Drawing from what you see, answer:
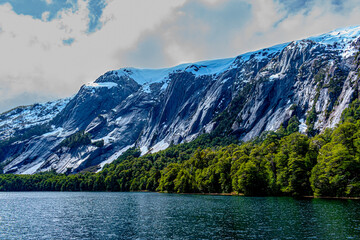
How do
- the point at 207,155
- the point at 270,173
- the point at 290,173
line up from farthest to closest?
the point at 207,155 < the point at 270,173 < the point at 290,173

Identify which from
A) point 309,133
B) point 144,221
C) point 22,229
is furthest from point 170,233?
point 309,133

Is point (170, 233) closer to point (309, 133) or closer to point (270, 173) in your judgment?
point (270, 173)

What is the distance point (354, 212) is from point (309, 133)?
6369 inches

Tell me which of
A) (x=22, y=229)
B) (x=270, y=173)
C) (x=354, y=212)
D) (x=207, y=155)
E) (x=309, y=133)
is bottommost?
(x=22, y=229)

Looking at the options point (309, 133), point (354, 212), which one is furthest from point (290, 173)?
point (309, 133)

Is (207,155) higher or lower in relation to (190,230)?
higher

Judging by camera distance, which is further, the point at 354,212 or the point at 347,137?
the point at 347,137

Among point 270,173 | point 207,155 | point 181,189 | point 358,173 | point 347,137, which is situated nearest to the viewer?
point 358,173

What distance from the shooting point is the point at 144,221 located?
159 ft

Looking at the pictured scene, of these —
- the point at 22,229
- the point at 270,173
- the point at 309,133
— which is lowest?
the point at 22,229

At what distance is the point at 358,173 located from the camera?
7050cm

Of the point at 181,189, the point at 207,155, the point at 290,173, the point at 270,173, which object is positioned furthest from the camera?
the point at 207,155

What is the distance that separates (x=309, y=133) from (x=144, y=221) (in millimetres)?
177527

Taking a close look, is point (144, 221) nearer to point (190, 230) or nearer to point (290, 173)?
point (190, 230)
